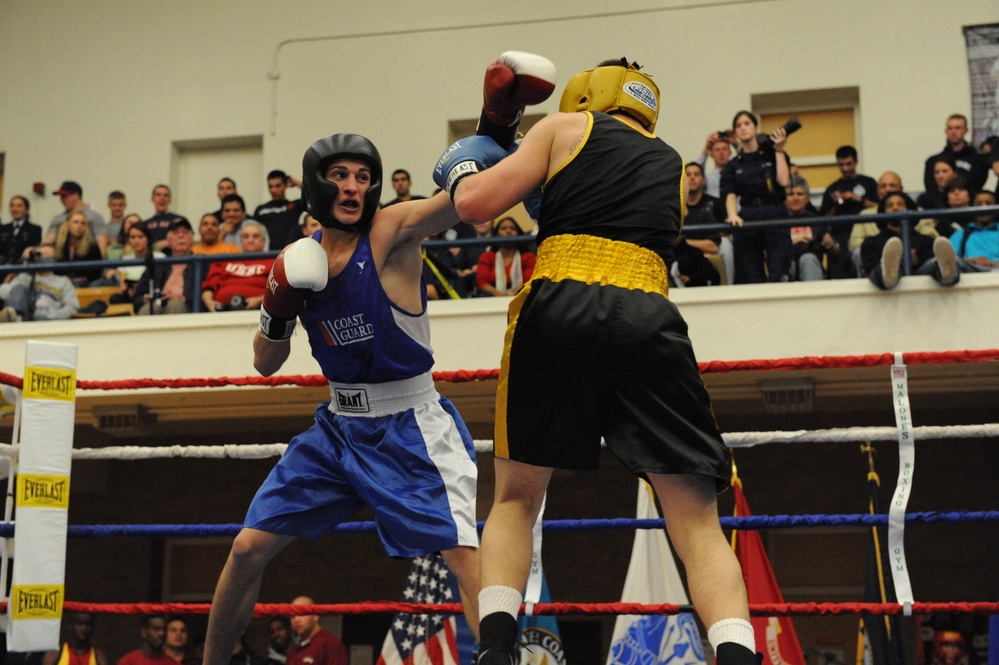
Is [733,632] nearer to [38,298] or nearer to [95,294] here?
[38,298]

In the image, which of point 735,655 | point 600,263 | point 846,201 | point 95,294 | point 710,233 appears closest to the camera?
point 735,655

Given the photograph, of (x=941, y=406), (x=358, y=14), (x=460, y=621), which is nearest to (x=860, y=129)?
(x=941, y=406)

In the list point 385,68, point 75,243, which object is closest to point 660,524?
point 75,243

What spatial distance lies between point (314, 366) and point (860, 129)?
525cm

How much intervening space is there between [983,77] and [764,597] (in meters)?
5.31

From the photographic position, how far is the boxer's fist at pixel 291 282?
283 cm

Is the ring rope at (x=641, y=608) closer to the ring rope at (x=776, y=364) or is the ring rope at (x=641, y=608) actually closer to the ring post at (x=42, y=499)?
the ring post at (x=42, y=499)

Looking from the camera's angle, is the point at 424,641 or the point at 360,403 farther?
the point at 424,641

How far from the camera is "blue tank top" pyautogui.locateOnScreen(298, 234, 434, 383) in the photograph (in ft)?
9.58

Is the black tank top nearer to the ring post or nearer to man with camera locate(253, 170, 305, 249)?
the ring post

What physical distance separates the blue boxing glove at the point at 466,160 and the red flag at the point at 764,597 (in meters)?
3.87

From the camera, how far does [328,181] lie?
9.73ft

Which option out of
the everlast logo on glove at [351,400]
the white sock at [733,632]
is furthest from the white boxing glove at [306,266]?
the white sock at [733,632]

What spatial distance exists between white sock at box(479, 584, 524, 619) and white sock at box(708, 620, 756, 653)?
34cm
